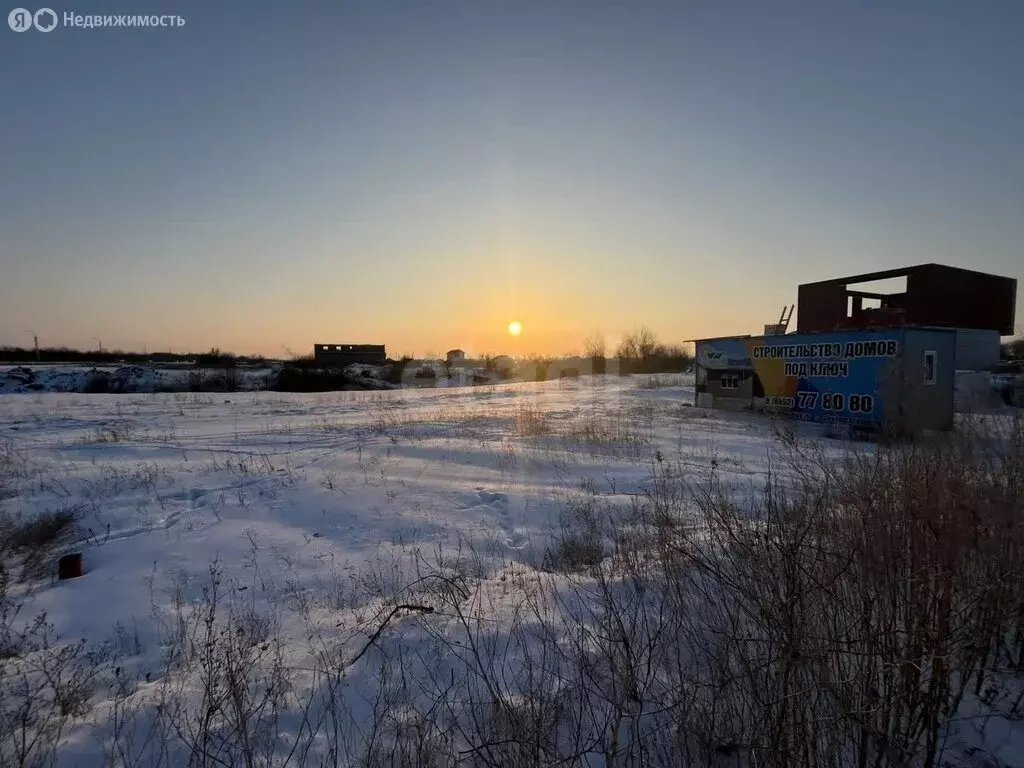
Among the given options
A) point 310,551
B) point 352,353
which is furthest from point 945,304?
point 352,353

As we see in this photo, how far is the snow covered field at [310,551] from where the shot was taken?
8.76 feet

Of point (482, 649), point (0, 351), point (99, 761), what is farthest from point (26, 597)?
point (0, 351)

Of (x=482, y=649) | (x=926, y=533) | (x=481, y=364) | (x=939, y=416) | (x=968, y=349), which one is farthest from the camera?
(x=481, y=364)

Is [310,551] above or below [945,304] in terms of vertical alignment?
below

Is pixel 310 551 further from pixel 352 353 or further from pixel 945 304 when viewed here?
pixel 352 353

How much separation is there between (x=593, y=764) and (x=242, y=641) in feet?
8.24

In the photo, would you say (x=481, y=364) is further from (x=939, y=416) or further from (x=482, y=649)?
(x=482, y=649)

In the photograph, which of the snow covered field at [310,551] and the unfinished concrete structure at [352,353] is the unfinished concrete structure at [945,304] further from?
the unfinished concrete structure at [352,353]

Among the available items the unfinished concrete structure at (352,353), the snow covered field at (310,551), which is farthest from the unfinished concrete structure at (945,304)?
the unfinished concrete structure at (352,353)

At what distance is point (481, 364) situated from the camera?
6172 centimetres

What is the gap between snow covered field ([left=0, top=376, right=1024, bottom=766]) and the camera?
267 centimetres

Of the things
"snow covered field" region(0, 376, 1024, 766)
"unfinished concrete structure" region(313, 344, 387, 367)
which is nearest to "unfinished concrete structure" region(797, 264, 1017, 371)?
"snow covered field" region(0, 376, 1024, 766)

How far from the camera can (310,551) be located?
5.47 m

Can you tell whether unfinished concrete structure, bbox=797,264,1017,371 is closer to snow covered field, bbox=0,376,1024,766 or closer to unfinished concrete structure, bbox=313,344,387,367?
snow covered field, bbox=0,376,1024,766
